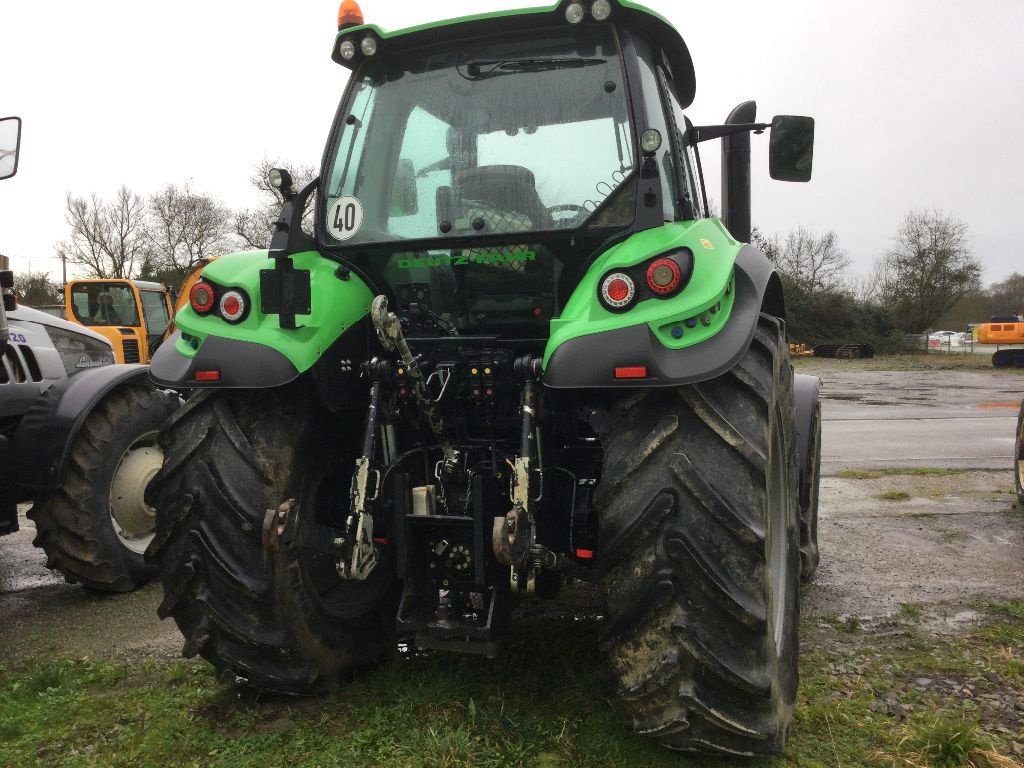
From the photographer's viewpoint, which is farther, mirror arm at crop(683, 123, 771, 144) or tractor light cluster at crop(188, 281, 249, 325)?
mirror arm at crop(683, 123, 771, 144)

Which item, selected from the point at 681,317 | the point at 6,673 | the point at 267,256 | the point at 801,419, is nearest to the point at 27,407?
the point at 6,673

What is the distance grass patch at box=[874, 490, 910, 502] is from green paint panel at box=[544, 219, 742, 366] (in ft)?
17.1

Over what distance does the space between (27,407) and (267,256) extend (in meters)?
2.42

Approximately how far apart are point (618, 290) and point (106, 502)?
3.48 m

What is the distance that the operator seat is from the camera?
305 cm

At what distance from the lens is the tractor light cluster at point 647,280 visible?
2457 millimetres

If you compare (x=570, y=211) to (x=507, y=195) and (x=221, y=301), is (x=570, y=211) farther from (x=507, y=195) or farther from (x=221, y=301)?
(x=221, y=301)

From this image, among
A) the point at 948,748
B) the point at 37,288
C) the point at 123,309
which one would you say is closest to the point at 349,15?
the point at 948,748

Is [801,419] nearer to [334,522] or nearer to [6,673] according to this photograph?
[334,522]

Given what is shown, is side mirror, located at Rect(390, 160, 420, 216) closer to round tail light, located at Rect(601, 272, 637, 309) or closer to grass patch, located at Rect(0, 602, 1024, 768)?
round tail light, located at Rect(601, 272, 637, 309)

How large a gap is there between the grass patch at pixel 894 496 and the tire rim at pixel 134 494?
567cm

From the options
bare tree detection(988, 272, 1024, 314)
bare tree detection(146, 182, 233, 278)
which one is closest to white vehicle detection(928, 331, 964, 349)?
bare tree detection(988, 272, 1024, 314)

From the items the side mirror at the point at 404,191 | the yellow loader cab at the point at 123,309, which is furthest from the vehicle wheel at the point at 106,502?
the yellow loader cab at the point at 123,309

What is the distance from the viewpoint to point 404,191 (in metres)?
3.33
